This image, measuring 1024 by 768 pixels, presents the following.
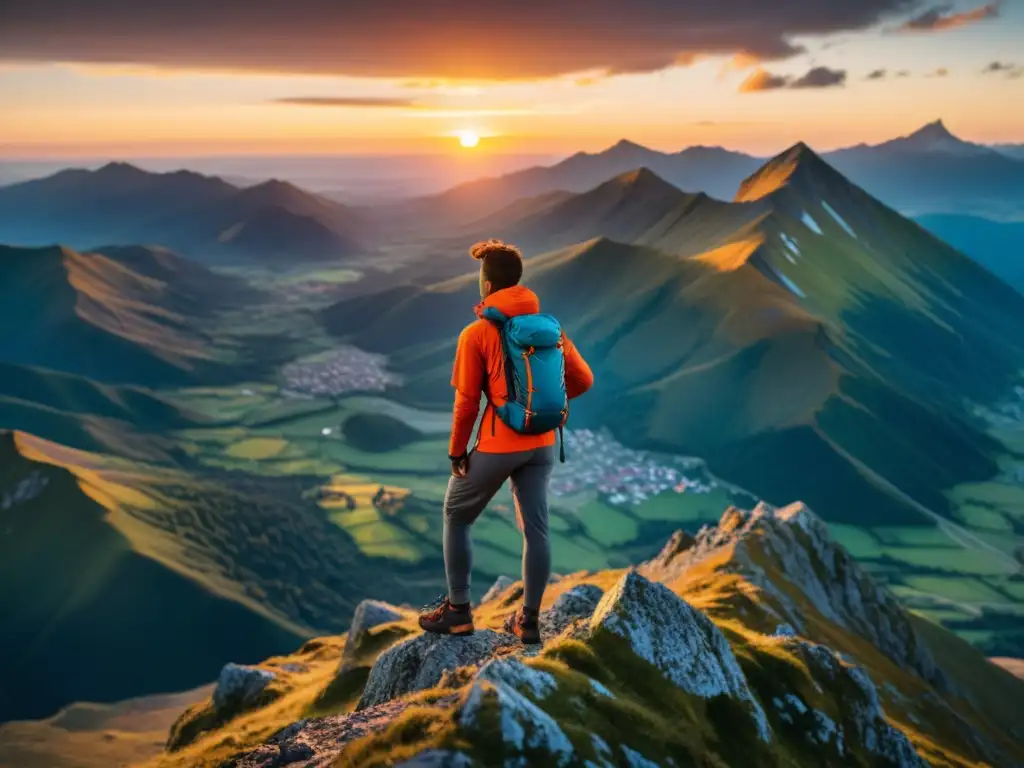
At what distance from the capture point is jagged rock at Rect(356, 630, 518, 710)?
2100 centimetres

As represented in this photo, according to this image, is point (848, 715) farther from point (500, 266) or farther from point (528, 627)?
point (500, 266)

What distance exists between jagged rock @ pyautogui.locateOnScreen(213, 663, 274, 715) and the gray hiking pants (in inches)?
1306

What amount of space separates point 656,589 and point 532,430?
7.30m

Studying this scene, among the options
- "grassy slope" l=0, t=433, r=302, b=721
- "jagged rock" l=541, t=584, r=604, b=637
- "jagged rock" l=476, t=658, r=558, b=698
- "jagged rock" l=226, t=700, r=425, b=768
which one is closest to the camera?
"jagged rock" l=476, t=658, r=558, b=698

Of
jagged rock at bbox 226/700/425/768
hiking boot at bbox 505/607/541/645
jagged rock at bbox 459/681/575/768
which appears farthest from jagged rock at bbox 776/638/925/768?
jagged rock at bbox 226/700/425/768

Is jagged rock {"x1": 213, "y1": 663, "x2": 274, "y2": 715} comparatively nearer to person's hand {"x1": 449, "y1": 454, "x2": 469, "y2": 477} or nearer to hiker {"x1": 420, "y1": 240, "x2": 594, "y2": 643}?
hiker {"x1": 420, "y1": 240, "x2": 594, "y2": 643}

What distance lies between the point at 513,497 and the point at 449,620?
14.7 feet

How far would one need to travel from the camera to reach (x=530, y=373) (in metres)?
16.2

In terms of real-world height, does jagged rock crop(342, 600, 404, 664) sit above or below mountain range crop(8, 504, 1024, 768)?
below

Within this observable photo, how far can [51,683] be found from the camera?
6403 inches

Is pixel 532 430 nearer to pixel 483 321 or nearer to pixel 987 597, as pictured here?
pixel 483 321

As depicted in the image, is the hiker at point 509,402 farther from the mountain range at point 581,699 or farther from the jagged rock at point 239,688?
the jagged rock at point 239,688

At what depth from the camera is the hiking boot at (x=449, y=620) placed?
1981 centimetres

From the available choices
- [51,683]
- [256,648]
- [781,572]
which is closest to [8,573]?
[51,683]
